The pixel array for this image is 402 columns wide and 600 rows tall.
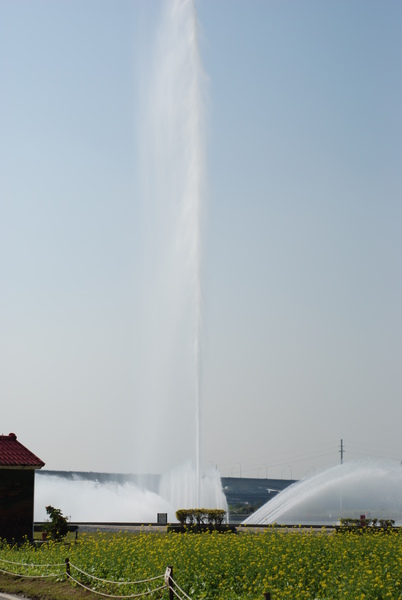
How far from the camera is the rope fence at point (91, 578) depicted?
→ 15180 mm

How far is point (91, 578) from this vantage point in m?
19.5

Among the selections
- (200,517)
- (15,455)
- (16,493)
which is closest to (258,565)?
(200,517)

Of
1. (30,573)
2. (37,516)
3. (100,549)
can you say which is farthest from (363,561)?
(37,516)

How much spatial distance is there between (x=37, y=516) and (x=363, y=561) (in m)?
59.1

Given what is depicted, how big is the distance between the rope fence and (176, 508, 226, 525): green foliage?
11117 millimetres

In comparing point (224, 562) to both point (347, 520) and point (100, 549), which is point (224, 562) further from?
point (347, 520)

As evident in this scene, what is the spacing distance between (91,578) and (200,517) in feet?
50.0

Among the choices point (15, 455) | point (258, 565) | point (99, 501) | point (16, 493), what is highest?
point (15, 455)

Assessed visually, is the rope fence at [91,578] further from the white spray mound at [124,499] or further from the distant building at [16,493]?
the white spray mound at [124,499]

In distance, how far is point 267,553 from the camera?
720 inches

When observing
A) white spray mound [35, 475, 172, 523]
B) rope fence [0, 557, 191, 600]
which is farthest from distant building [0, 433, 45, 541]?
white spray mound [35, 475, 172, 523]

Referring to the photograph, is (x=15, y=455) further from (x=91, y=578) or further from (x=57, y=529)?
(x=91, y=578)

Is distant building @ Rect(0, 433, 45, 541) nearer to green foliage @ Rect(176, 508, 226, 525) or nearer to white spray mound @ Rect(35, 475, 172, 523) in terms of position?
green foliage @ Rect(176, 508, 226, 525)

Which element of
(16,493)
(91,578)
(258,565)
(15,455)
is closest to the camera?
(258,565)
